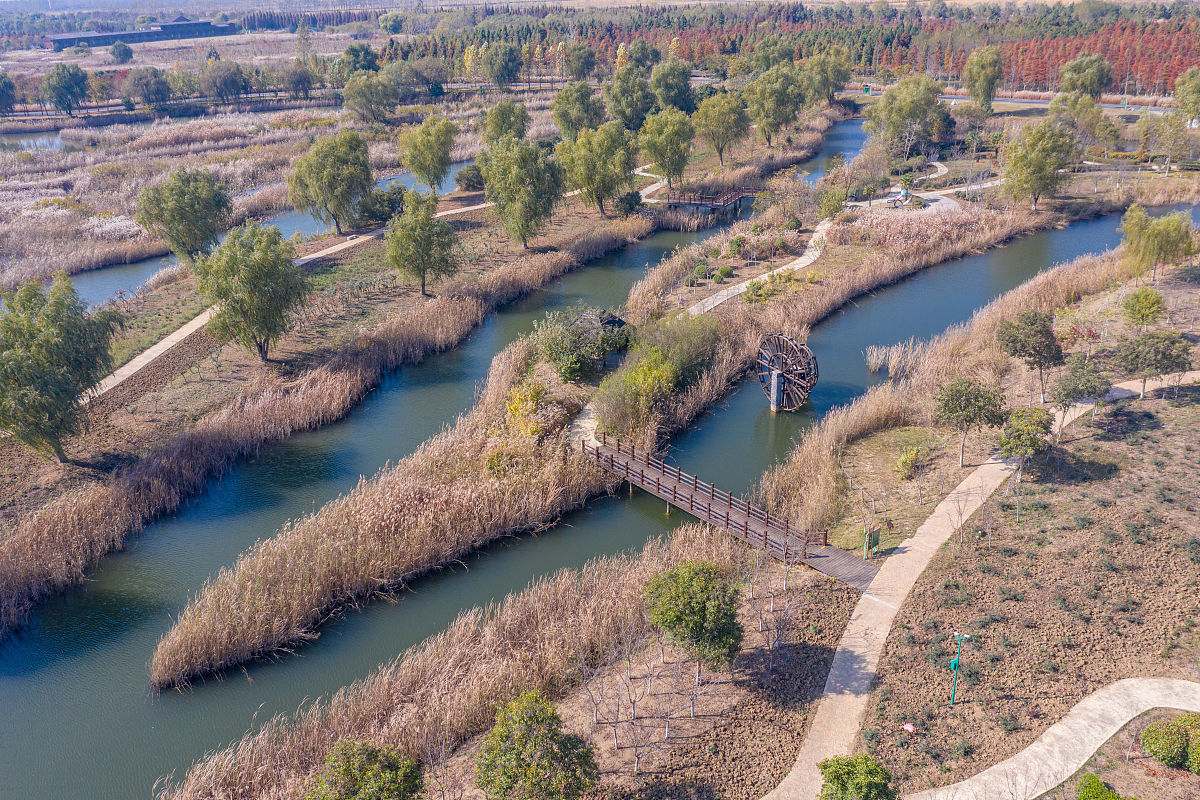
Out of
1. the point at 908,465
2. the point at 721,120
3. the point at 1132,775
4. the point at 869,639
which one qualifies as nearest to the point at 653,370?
the point at 908,465

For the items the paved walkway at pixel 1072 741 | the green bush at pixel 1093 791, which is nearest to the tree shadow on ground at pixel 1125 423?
the paved walkway at pixel 1072 741

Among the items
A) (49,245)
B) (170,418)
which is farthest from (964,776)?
(49,245)

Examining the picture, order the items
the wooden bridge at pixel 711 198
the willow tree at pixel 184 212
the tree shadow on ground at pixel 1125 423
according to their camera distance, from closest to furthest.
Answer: the tree shadow on ground at pixel 1125 423
the willow tree at pixel 184 212
the wooden bridge at pixel 711 198

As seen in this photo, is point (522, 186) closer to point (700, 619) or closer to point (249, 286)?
point (249, 286)

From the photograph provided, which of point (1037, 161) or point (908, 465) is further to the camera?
point (1037, 161)

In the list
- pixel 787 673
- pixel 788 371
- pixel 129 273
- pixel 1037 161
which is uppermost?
pixel 1037 161

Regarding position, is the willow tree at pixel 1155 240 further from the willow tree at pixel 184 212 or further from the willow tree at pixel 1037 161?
the willow tree at pixel 184 212
